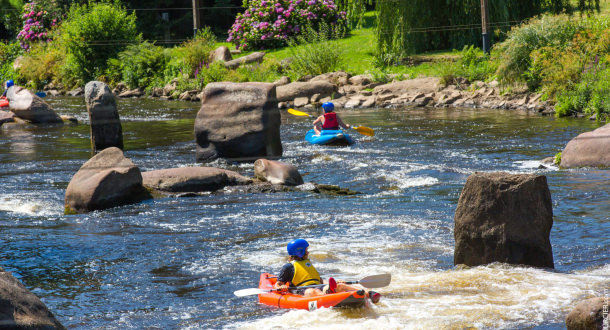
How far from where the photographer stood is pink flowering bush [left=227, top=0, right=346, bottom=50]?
3070 cm


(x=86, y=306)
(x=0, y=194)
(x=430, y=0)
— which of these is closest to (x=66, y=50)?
(x=430, y=0)

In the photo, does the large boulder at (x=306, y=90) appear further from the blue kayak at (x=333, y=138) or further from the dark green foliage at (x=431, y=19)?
the blue kayak at (x=333, y=138)

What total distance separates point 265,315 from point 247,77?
794 inches

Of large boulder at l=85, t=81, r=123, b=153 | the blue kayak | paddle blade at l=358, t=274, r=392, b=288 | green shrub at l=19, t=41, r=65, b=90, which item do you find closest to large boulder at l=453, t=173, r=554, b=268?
paddle blade at l=358, t=274, r=392, b=288

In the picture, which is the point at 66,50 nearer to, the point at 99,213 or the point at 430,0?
the point at 430,0

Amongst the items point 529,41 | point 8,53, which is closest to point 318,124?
point 529,41

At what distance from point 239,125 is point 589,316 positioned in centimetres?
981

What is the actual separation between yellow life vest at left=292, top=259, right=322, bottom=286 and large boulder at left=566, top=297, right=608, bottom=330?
7.77ft

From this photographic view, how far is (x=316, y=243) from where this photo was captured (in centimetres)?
887

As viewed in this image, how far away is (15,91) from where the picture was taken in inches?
829

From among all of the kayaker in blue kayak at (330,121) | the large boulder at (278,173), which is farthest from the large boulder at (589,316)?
the kayaker in blue kayak at (330,121)

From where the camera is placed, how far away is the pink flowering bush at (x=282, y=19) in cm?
3070

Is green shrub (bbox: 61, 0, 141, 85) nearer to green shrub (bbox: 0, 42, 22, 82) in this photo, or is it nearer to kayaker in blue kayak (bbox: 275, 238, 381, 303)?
green shrub (bbox: 0, 42, 22, 82)

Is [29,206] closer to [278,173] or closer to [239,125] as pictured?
[278,173]
